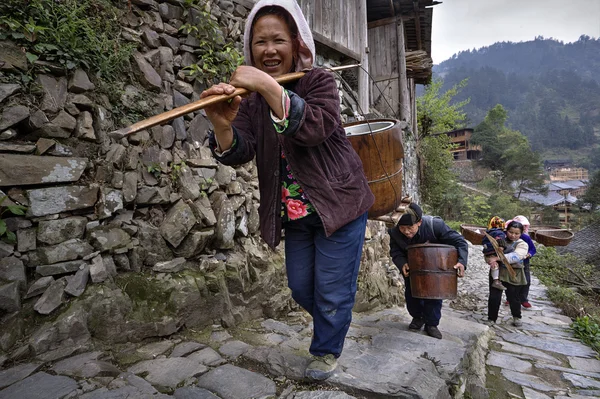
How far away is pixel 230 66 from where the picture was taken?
3.45 metres

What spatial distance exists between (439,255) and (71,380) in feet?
9.66

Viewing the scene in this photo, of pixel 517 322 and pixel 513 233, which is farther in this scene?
pixel 517 322

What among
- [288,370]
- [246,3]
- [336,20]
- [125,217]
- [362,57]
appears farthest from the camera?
[362,57]

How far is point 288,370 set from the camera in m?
1.98

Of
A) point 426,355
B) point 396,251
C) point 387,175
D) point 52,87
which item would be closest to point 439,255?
point 396,251

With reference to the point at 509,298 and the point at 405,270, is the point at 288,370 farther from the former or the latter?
the point at 509,298

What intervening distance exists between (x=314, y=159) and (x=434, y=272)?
2.19 m

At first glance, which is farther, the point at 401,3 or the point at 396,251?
the point at 401,3

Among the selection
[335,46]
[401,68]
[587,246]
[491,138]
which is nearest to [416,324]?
[335,46]

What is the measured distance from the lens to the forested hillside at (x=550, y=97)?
76812mm

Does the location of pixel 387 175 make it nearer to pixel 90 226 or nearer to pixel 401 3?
pixel 90 226

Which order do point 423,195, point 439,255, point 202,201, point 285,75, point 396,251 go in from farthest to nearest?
point 423,195
point 396,251
point 439,255
point 202,201
point 285,75

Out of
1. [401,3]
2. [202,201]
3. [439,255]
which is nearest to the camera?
[202,201]

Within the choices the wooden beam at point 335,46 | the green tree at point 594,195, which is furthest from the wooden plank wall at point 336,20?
the green tree at point 594,195
